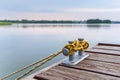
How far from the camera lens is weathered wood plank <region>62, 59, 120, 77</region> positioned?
2.10m

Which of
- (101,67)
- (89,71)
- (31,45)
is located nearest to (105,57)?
(101,67)

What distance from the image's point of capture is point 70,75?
2.02 m

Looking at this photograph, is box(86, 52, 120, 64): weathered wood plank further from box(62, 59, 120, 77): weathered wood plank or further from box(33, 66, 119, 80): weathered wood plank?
box(33, 66, 119, 80): weathered wood plank

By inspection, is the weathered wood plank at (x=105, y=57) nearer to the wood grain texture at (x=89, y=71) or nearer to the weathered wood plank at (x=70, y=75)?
the wood grain texture at (x=89, y=71)

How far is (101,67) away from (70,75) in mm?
535

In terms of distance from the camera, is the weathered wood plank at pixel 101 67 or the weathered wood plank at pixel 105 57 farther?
the weathered wood plank at pixel 105 57

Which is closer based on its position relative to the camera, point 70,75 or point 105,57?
point 70,75

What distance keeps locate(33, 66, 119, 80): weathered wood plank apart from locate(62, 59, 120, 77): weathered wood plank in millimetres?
115

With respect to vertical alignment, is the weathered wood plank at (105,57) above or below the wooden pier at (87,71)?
above

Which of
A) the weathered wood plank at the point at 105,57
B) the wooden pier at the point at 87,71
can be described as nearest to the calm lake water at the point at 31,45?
the weathered wood plank at the point at 105,57

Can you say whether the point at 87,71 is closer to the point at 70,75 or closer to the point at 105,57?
the point at 70,75

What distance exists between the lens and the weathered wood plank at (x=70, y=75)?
1942 millimetres

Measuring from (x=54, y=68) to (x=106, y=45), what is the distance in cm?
193

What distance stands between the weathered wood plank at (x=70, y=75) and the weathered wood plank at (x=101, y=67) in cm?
11
